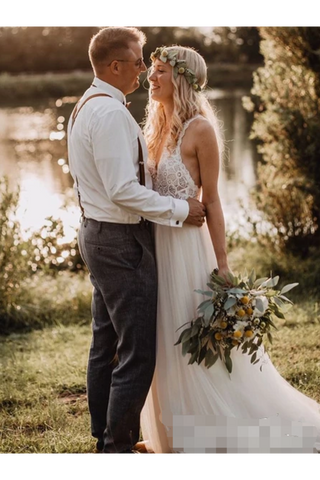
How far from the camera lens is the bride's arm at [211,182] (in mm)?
3463

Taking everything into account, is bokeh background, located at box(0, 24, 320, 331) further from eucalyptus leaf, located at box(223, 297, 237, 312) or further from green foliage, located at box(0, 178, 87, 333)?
eucalyptus leaf, located at box(223, 297, 237, 312)

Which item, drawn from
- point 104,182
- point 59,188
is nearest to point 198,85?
point 104,182

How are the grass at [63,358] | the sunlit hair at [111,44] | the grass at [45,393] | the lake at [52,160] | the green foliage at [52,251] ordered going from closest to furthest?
1. the sunlit hair at [111,44]
2. the grass at [45,393]
3. the grass at [63,358]
4. the green foliage at [52,251]
5. the lake at [52,160]

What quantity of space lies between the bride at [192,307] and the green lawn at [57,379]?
602mm

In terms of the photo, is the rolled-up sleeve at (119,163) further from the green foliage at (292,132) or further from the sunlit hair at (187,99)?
the green foliage at (292,132)

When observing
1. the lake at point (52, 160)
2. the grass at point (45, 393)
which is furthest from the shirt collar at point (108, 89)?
the lake at point (52, 160)

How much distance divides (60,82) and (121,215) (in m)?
28.9

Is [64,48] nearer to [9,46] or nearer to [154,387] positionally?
[9,46]

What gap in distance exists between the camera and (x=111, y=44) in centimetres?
328

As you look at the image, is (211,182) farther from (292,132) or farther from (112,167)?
(292,132)

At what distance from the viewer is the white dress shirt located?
124 inches

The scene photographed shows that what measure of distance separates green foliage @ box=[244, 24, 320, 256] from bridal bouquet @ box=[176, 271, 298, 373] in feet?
12.9

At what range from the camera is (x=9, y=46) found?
35875mm

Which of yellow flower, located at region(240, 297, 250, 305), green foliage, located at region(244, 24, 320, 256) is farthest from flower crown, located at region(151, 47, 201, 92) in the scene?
green foliage, located at region(244, 24, 320, 256)
